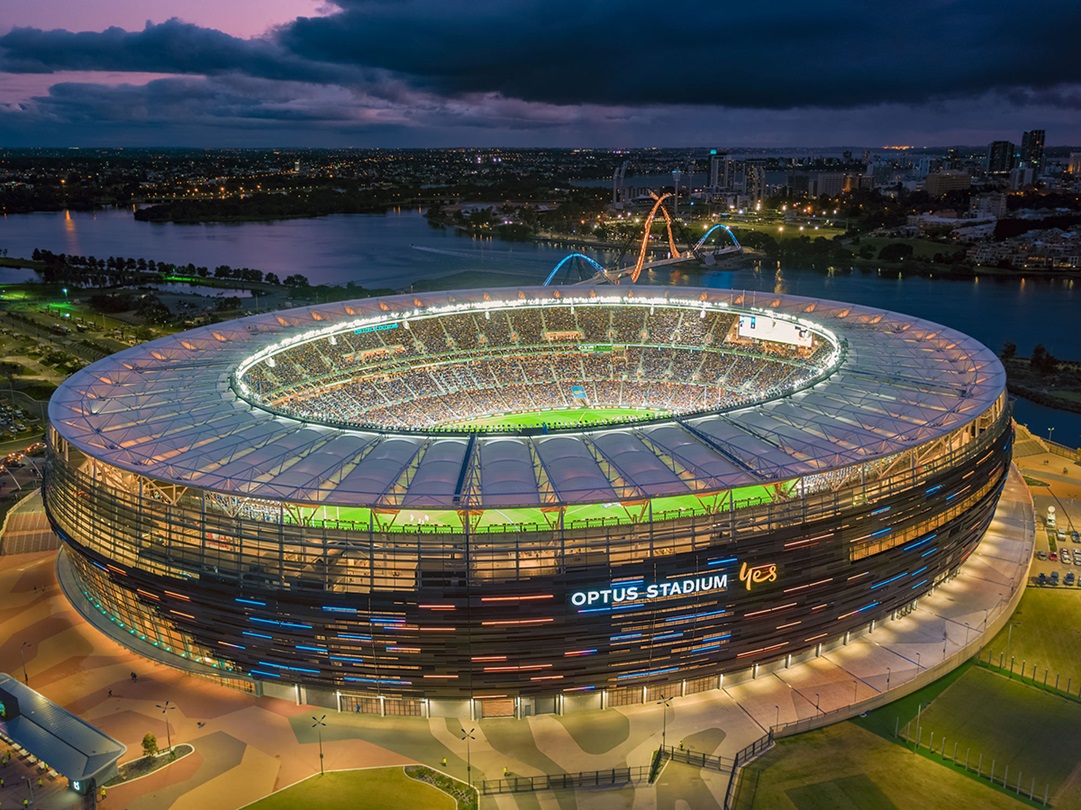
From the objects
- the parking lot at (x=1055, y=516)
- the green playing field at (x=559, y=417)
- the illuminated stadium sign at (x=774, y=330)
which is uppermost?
the illuminated stadium sign at (x=774, y=330)

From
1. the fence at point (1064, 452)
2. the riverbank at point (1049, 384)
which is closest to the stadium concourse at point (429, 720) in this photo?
the fence at point (1064, 452)

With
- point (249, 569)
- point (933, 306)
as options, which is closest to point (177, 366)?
point (249, 569)

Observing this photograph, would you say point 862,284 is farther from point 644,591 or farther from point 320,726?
point 320,726

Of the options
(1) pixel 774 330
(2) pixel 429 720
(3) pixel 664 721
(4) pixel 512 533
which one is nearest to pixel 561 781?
(3) pixel 664 721

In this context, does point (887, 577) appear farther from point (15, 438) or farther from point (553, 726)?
point (15, 438)

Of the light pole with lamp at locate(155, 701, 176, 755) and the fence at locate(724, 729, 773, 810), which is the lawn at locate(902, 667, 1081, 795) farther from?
the light pole with lamp at locate(155, 701, 176, 755)

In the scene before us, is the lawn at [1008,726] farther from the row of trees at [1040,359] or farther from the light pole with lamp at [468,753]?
the row of trees at [1040,359]

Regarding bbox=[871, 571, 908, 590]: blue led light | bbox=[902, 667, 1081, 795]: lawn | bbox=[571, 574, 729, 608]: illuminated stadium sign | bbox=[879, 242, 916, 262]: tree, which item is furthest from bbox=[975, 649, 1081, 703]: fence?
bbox=[879, 242, 916, 262]: tree
